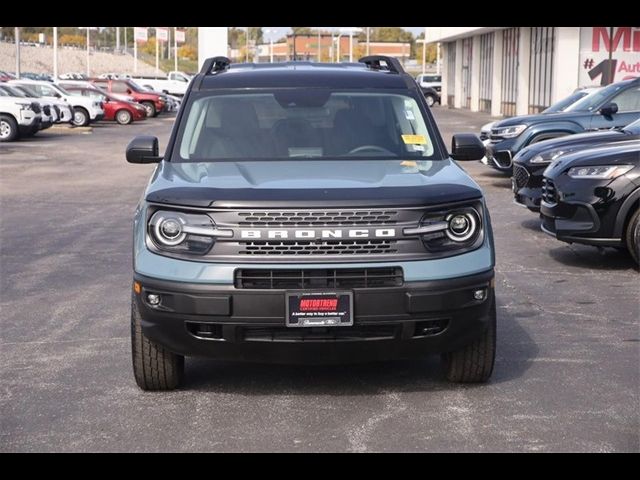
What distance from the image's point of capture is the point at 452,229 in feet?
19.1

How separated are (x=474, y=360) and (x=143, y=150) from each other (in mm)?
2507

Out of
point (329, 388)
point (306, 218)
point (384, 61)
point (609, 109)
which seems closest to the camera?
point (306, 218)

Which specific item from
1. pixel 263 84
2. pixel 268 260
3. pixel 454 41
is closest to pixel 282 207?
pixel 268 260

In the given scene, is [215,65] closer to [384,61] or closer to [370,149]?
[384,61]

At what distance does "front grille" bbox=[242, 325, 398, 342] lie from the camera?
18.4ft

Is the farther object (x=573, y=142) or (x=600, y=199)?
(x=573, y=142)

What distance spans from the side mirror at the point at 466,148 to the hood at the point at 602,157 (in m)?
3.42

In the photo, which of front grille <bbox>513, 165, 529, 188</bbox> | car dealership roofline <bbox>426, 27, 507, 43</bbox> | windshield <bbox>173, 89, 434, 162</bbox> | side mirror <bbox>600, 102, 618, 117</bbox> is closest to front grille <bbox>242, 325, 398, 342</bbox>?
windshield <bbox>173, 89, 434, 162</bbox>

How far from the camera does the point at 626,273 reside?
1020cm

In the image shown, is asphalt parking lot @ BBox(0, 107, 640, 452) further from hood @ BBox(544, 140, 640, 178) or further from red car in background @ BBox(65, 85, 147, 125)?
red car in background @ BBox(65, 85, 147, 125)

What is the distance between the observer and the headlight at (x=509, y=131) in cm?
1842

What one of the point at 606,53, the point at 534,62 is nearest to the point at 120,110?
the point at 534,62

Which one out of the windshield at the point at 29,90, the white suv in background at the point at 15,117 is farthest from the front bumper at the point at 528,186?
the windshield at the point at 29,90

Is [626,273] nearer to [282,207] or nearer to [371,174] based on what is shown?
[371,174]
